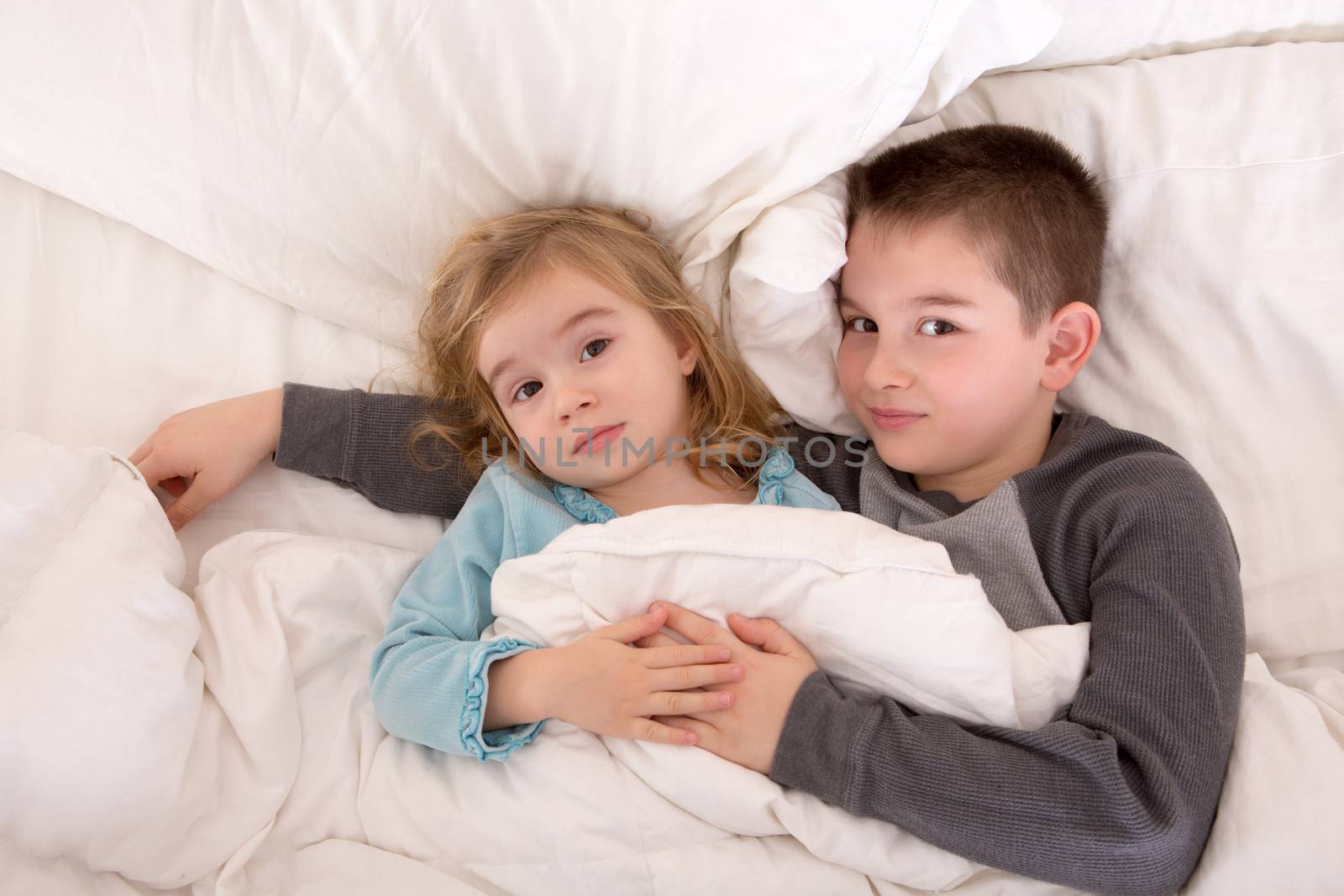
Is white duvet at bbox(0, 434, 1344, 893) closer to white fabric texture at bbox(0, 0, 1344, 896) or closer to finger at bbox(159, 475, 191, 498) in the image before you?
white fabric texture at bbox(0, 0, 1344, 896)

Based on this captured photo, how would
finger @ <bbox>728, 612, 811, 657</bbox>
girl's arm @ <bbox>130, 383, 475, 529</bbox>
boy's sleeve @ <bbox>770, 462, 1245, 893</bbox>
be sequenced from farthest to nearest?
girl's arm @ <bbox>130, 383, 475, 529</bbox>
finger @ <bbox>728, 612, 811, 657</bbox>
boy's sleeve @ <bbox>770, 462, 1245, 893</bbox>

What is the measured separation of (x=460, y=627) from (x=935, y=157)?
720 millimetres

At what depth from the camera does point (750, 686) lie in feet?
2.78

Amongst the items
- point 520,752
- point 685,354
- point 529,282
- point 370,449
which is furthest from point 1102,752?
point 370,449

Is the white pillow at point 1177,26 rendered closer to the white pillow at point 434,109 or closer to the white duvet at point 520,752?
the white pillow at point 434,109

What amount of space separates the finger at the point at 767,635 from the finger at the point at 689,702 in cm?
6

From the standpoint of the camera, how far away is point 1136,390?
3.59ft

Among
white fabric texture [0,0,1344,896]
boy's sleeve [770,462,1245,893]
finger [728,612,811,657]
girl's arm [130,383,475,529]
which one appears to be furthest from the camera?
girl's arm [130,383,475,529]

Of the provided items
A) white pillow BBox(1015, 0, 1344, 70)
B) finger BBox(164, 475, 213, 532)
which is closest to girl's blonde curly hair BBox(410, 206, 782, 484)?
finger BBox(164, 475, 213, 532)

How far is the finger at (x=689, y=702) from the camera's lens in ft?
2.78

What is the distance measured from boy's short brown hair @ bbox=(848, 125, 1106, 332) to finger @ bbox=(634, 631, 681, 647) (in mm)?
501

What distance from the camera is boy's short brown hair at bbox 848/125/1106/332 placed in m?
1.02

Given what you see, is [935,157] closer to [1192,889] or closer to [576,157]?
[576,157]

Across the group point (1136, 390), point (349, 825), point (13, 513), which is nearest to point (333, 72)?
point (13, 513)
